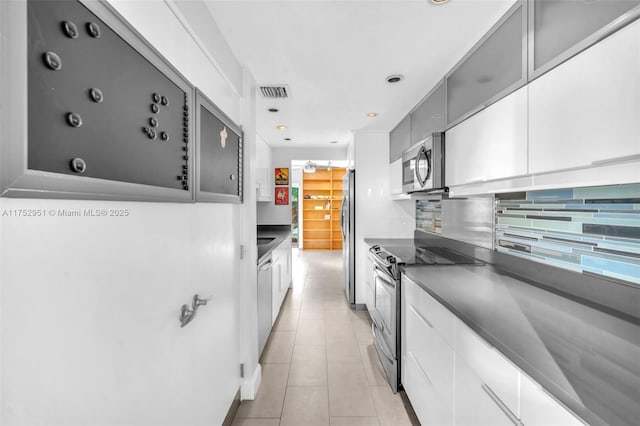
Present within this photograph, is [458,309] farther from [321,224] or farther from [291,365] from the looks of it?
[321,224]

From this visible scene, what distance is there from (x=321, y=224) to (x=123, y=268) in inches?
331

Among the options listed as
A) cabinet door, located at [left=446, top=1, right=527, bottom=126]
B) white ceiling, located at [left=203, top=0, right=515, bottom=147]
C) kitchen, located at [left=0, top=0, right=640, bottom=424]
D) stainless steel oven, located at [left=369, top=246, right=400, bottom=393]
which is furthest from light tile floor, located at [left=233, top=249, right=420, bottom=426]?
white ceiling, located at [left=203, top=0, right=515, bottom=147]

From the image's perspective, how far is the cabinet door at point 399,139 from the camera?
9.91 ft

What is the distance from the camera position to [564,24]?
3.50 feet

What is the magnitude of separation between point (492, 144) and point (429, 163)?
2.37 ft

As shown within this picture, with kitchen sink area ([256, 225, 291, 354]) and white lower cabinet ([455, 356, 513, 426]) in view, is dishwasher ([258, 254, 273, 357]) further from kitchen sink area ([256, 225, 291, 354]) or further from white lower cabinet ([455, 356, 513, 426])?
white lower cabinet ([455, 356, 513, 426])

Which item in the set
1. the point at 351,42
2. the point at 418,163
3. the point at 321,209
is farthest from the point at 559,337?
the point at 321,209

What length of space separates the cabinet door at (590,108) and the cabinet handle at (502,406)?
33.9 inches

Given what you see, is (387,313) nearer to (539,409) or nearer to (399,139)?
(539,409)

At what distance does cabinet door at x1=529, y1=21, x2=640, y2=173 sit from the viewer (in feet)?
2.79

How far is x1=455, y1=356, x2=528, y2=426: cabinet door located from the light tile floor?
79cm

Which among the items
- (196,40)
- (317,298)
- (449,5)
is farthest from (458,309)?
(317,298)

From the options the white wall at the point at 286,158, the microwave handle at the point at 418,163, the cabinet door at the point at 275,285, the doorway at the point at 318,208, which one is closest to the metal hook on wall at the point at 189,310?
the cabinet door at the point at 275,285

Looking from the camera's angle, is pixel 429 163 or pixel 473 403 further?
pixel 429 163
